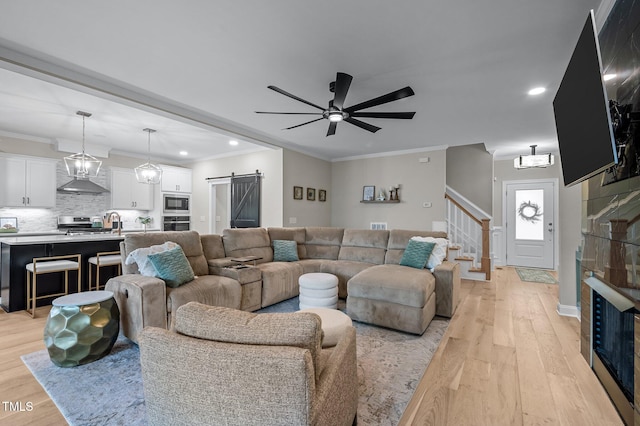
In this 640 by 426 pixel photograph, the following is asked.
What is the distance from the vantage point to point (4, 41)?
237cm

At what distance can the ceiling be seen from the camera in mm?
2016

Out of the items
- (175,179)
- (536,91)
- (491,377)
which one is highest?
(536,91)

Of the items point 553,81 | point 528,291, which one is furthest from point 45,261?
point 528,291

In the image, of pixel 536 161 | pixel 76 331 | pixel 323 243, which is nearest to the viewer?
pixel 76 331

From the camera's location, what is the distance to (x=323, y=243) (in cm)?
480

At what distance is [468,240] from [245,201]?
4606mm

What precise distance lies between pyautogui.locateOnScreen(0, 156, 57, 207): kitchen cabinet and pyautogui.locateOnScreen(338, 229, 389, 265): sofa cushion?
5510 millimetres

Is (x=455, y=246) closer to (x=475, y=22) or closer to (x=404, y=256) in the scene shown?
(x=404, y=256)

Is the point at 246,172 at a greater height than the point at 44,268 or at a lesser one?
greater

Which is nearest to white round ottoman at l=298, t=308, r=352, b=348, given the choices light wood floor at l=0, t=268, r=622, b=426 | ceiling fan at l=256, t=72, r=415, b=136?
light wood floor at l=0, t=268, r=622, b=426

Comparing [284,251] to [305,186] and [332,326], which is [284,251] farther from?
[332,326]

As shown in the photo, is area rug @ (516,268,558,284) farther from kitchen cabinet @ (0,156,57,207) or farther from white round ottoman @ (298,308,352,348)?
kitchen cabinet @ (0,156,57,207)

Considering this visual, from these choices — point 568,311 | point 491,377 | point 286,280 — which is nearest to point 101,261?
point 286,280

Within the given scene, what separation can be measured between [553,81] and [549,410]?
3.00 m
